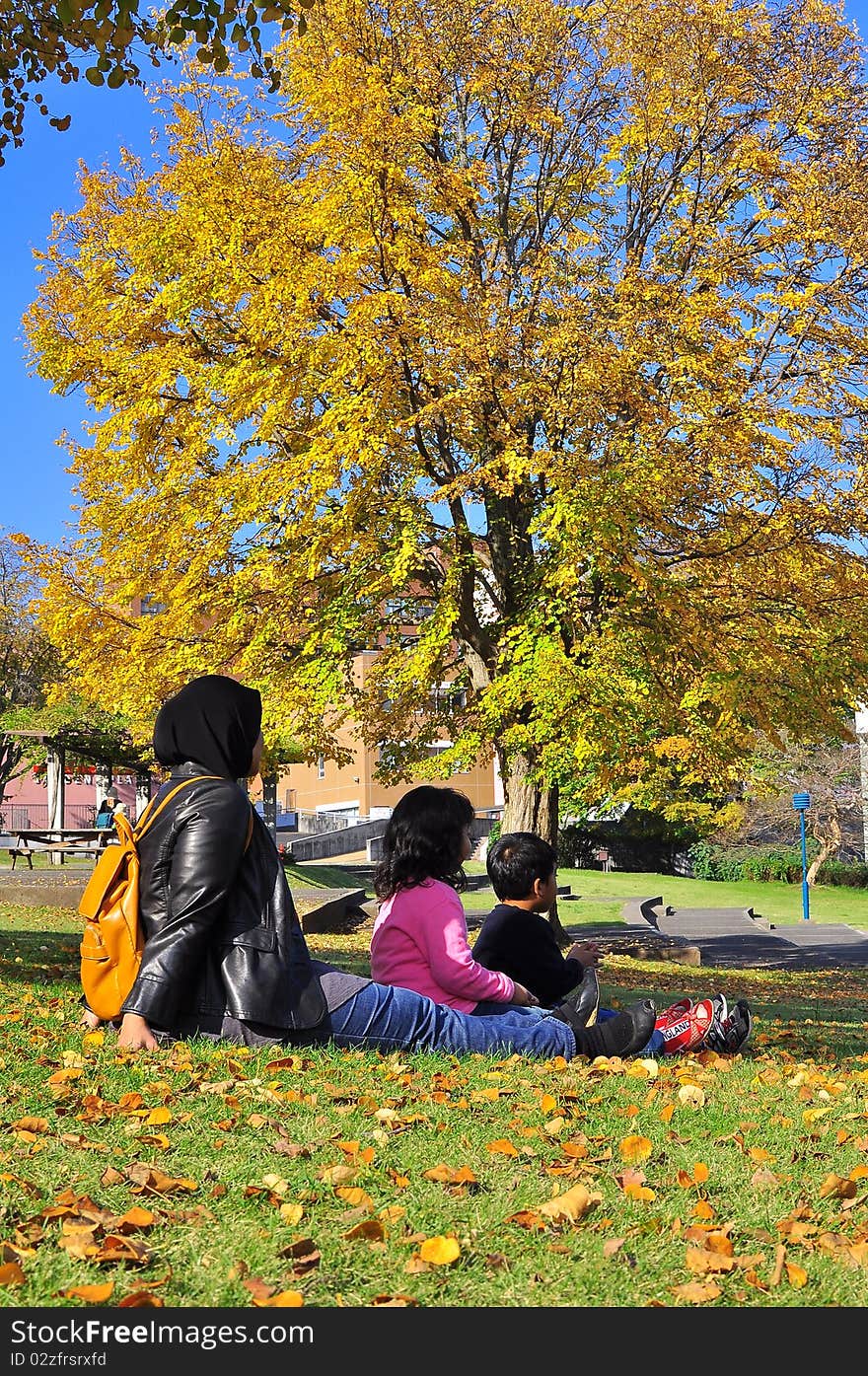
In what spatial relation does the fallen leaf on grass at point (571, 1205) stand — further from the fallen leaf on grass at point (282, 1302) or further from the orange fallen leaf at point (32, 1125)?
the orange fallen leaf at point (32, 1125)

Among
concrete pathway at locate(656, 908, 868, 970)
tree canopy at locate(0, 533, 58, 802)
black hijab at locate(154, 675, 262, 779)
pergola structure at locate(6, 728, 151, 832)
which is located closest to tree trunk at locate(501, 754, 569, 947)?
concrete pathway at locate(656, 908, 868, 970)

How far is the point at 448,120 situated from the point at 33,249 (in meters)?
5.07

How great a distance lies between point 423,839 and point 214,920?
1.00 m

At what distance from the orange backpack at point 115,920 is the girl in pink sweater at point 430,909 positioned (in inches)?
31.0

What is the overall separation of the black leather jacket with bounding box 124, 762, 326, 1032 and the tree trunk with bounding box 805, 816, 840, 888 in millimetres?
37318

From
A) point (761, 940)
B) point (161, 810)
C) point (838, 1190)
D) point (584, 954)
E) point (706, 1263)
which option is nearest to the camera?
point (706, 1263)

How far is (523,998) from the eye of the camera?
205 inches

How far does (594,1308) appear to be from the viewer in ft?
8.02

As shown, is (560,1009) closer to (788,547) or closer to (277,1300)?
(277,1300)

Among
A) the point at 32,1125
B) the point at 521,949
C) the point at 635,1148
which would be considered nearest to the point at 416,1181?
the point at 635,1148

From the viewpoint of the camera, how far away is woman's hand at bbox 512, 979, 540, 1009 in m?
5.15

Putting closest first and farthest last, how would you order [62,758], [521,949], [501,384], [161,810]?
[161,810] → [521,949] → [501,384] → [62,758]

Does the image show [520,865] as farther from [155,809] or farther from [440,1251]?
[440,1251]

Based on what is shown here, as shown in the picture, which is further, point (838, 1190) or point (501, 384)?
point (501, 384)
